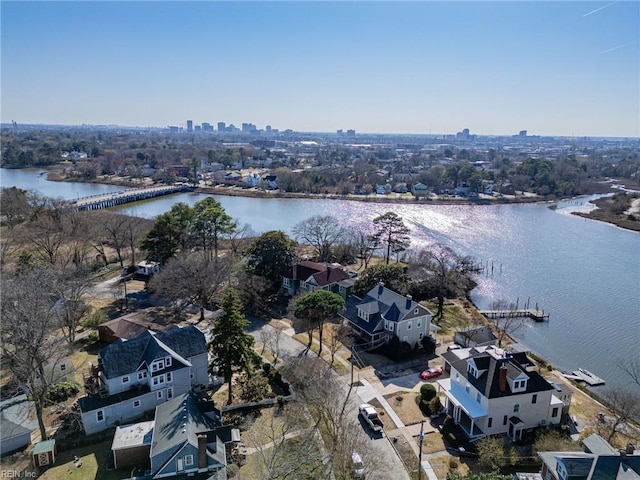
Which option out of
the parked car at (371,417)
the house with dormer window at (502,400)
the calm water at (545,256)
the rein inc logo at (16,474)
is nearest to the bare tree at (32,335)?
the rein inc logo at (16,474)

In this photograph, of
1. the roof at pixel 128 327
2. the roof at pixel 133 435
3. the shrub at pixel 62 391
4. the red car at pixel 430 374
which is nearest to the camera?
the roof at pixel 133 435

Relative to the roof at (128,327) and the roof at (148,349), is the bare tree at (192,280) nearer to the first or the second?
the roof at (128,327)

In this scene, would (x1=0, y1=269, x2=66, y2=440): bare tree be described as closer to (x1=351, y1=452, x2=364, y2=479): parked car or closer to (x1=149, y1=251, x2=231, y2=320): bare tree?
(x1=149, y1=251, x2=231, y2=320): bare tree

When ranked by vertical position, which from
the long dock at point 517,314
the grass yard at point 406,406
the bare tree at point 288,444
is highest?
the bare tree at point 288,444

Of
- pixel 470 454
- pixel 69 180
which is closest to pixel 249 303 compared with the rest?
pixel 470 454

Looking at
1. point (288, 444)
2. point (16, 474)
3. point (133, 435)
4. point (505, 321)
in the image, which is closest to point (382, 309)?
point (288, 444)

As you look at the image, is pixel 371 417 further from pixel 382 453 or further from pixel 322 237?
pixel 322 237

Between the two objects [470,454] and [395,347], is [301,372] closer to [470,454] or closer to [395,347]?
[395,347]
